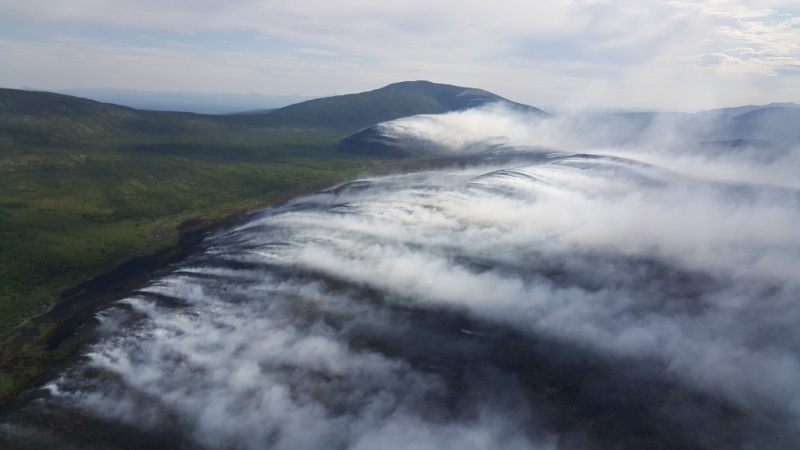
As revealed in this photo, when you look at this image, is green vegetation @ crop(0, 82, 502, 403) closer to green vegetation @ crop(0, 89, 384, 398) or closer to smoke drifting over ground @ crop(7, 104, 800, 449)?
green vegetation @ crop(0, 89, 384, 398)

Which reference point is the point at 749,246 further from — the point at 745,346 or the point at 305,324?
the point at 305,324

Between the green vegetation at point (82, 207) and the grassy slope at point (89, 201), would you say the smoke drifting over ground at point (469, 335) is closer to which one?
the green vegetation at point (82, 207)

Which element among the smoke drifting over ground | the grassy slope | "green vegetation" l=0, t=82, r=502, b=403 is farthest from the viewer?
the grassy slope

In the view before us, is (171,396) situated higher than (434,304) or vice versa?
(434,304)

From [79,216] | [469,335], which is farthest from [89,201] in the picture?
[469,335]

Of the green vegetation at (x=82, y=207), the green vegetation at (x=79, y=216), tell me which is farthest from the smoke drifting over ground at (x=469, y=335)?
the green vegetation at (x=82, y=207)

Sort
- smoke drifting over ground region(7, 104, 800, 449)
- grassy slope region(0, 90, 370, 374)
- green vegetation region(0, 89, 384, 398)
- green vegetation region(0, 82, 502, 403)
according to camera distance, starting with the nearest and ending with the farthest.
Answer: smoke drifting over ground region(7, 104, 800, 449), green vegetation region(0, 82, 502, 403), green vegetation region(0, 89, 384, 398), grassy slope region(0, 90, 370, 374)

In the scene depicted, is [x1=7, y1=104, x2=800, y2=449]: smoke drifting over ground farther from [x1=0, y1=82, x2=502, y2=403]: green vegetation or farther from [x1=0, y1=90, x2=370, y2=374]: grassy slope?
[x1=0, y1=90, x2=370, y2=374]: grassy slope

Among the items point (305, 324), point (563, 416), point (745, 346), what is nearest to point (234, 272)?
point (305, 324)

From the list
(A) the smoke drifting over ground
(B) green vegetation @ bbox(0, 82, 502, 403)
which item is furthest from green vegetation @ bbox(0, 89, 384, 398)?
(A) the smoke drifting over ground

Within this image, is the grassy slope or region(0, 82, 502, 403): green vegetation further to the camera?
the grassy slope
